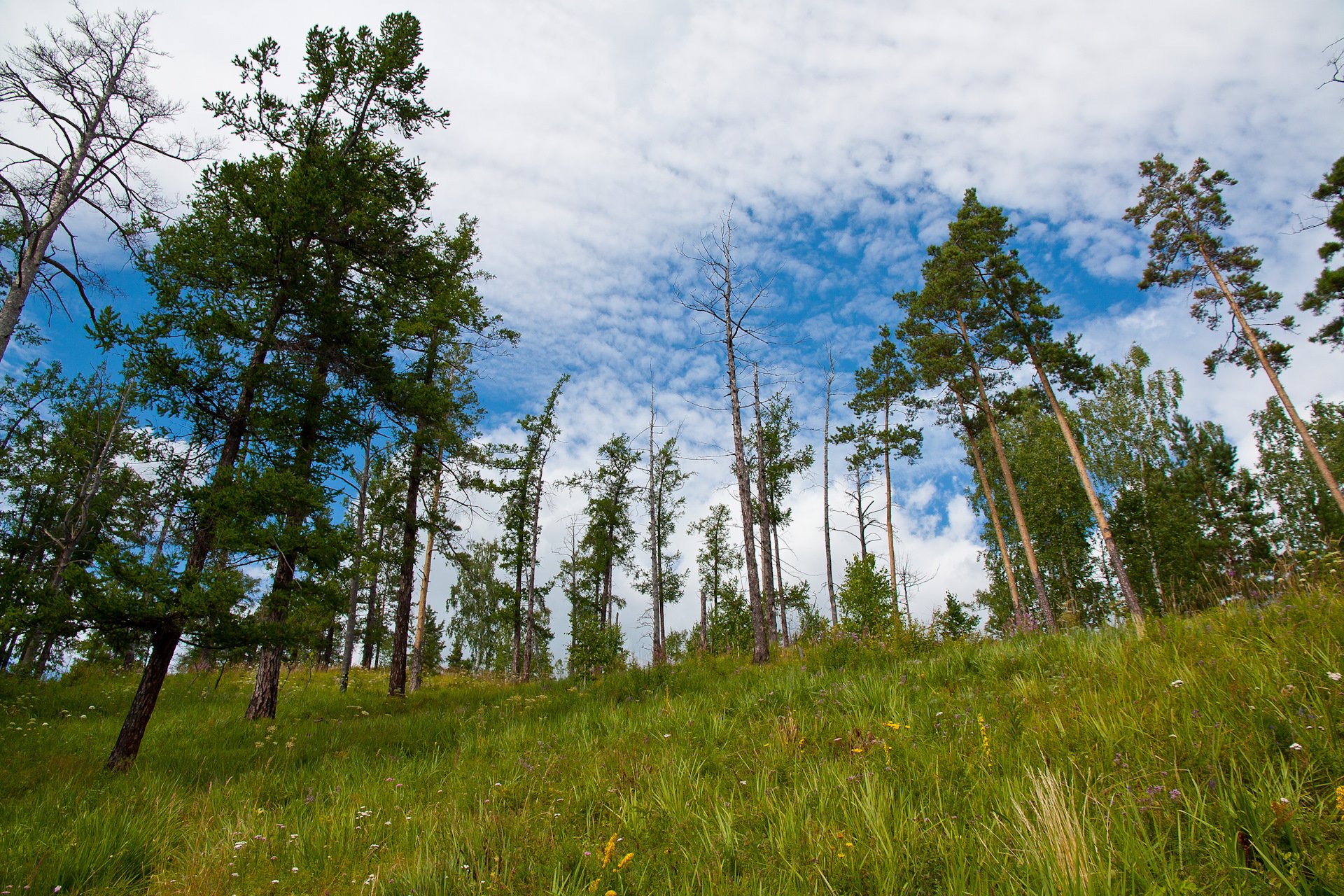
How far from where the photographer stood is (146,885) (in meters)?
3.31

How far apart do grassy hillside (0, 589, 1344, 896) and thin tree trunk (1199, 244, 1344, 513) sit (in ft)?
60.5

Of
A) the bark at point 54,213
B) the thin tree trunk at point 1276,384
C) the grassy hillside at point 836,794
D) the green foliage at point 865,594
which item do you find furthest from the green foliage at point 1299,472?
the bark at point 54,213

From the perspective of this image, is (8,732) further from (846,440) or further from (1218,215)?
(1218,215)

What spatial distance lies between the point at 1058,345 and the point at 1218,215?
22.6 feet

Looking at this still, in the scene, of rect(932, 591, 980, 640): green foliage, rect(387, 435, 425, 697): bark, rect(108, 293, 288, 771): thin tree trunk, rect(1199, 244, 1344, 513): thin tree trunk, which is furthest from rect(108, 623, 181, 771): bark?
rect(1199, 244, 1344, 513): thin tree trunk

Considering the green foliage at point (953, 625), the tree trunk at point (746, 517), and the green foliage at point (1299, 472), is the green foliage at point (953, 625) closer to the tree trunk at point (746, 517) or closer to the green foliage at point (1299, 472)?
the tree trunk at point (746, 517)

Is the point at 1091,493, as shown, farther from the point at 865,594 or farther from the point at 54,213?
the point at 54,213

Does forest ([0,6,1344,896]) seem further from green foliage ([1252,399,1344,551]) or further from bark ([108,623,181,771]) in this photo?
green foliage ([1252,399,1344,551])

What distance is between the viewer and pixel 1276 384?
16.6 meters

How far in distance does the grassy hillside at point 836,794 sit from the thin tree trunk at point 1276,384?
60.5 feet

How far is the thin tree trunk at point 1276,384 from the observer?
15.6m

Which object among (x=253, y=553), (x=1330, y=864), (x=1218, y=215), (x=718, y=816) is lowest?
(x=718, y=816)

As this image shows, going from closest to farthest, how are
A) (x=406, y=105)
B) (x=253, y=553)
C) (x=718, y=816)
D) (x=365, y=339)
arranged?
(x=718, y=816)
(x=253, y=553)
(x=365, y=339)
(x=406, y=105)

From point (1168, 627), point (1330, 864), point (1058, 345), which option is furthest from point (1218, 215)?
point (1330, 864)
